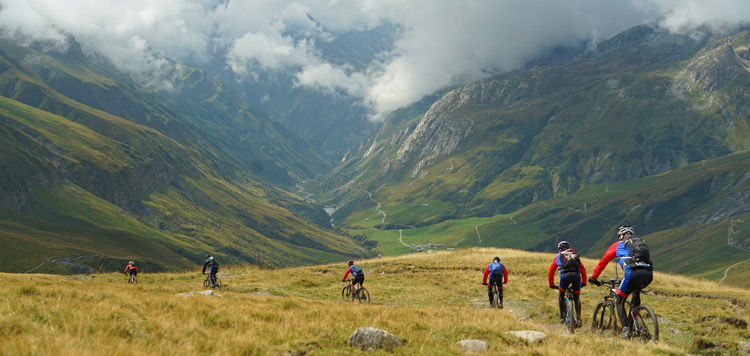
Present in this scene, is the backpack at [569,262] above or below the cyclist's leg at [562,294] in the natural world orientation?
above

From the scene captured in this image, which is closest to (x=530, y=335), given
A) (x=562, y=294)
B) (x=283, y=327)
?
(x=562, y=294)

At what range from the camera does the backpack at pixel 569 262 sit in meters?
18.6

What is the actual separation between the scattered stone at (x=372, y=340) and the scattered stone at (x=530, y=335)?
4569 mm

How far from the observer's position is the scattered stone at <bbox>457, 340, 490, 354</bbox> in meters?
13.9

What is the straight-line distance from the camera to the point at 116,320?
13.5 meters

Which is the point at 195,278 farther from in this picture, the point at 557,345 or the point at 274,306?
the point at 557,345

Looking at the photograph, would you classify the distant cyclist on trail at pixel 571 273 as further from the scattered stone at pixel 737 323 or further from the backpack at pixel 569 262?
the scattered stone at pixel 737 323

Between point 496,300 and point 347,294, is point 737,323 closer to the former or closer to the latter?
point 496,300

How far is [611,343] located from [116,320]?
15397mm

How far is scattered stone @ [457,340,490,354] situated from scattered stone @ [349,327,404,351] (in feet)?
6.60

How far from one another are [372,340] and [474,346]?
323 centimetres

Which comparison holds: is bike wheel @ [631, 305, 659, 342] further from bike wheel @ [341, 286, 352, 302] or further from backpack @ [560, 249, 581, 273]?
bike wheel @ [341, 286, 352, 302]

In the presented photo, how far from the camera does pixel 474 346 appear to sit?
14.1 metres

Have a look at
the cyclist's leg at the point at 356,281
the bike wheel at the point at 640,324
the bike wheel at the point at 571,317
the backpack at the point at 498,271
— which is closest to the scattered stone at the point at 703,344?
the bike wheel at the point at 640,324
